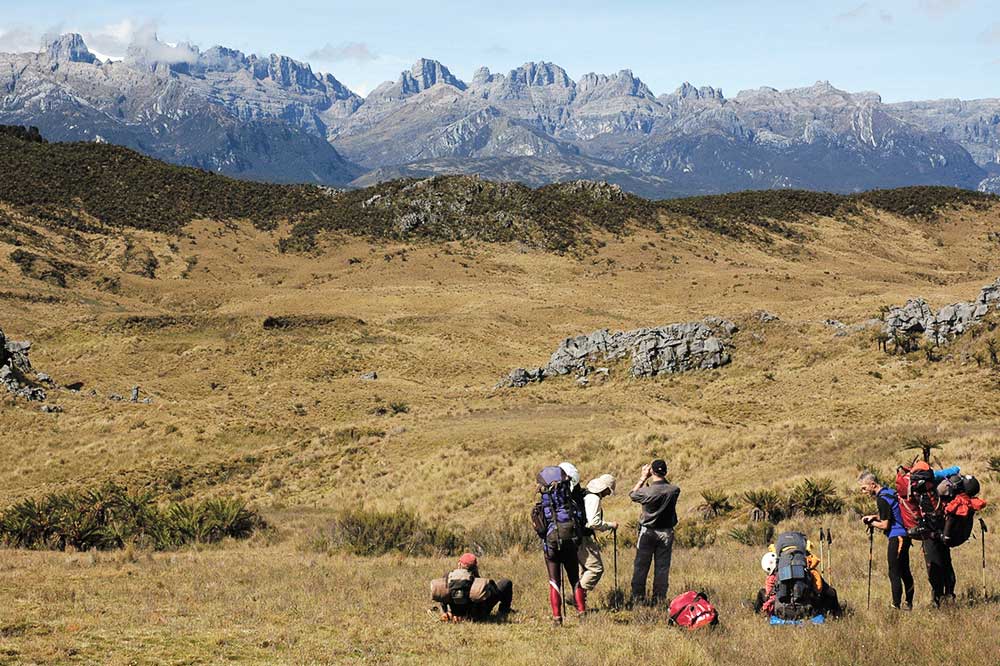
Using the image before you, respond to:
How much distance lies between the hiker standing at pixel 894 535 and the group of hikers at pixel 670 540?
11 millimetres

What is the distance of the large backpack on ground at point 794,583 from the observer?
9047 millimetres

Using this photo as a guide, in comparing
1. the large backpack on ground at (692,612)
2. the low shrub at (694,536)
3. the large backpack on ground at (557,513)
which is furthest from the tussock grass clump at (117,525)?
the large backpack on ground at (692,612)

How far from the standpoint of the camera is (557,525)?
382 inches

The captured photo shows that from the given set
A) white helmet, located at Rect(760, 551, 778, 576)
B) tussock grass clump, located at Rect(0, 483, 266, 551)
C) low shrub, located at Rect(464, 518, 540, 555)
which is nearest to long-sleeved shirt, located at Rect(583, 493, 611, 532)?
white helmet, located at Rect(760, 551, 778, 576)

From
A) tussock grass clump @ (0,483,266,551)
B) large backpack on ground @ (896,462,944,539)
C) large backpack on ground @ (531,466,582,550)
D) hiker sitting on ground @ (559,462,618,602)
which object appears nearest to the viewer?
large backpack on ground @ (896,462,944,539)

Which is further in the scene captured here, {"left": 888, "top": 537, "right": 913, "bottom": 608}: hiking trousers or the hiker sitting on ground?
the hiker sitting on ground

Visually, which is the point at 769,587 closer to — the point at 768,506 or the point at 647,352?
the point at 768,506

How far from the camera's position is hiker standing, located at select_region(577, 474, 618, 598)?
9.88 metres

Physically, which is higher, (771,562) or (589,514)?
(589,514)

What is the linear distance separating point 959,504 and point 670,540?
326 cm

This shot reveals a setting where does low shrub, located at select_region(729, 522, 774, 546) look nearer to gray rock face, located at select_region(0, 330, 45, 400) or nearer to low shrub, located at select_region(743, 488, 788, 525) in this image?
low shrub, located at select_region(743, 488, 788, 525)

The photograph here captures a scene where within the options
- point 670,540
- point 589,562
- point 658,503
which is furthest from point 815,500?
point 589,562

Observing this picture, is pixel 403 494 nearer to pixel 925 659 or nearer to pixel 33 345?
pixel 925 659

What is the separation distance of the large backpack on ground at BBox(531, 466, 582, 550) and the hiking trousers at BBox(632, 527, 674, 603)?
1.02 metres
